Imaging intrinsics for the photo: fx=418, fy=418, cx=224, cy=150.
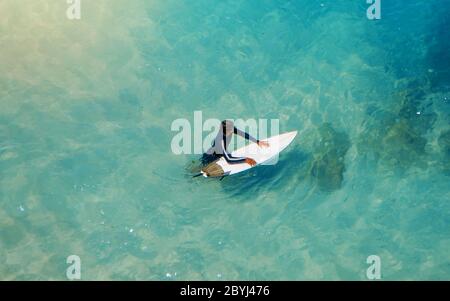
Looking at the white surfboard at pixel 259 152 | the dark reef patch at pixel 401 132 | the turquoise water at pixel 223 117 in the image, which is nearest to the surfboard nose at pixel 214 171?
the white surfboard at pixel 259 152

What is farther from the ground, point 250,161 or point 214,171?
point 250,161

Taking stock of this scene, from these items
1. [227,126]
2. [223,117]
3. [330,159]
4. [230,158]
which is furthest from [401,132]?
[227,126]

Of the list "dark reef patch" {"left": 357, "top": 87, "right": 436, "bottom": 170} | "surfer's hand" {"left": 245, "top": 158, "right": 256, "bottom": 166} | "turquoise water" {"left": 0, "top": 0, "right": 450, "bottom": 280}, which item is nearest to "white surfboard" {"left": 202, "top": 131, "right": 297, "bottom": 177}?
"surfer's hand" {"left": 245, "top": 158, "right": 256, "bottom": 166}

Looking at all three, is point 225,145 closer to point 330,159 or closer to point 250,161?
point 250,161

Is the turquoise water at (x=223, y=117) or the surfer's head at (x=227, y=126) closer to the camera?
the surfer's head at (x=227, y=126)

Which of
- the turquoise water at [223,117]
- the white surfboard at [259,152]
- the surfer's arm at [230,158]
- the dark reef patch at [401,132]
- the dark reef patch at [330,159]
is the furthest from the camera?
the dark reef patch at [401,132]

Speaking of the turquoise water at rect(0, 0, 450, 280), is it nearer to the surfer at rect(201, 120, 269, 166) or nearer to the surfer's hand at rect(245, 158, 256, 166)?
the surfer's hand at rect(245, 158, 256, 166)

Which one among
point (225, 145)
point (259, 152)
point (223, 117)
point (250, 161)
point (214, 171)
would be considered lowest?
point (214, 171)

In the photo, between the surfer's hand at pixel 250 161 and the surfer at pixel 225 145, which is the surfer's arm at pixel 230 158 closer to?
the surfer at pixel 225 145
